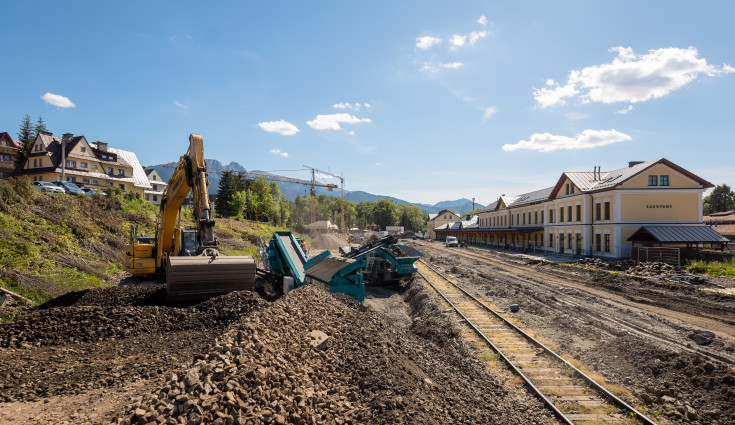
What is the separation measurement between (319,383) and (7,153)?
65.5 meters

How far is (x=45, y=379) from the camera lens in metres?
6.36

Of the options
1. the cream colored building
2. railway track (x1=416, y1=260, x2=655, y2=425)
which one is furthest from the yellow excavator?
the cream colored building

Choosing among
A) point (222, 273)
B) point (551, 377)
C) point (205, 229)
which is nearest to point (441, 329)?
point (551, 377)

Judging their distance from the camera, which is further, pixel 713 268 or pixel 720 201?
pixel 720 201

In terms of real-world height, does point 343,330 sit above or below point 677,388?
above

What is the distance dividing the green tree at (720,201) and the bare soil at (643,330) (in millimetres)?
65579

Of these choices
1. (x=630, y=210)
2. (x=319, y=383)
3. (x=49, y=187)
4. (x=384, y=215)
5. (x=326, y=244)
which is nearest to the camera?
(x=319, y=383)

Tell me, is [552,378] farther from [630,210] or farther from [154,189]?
[154,189]

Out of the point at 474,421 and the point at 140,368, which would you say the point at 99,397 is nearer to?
the point at 140,368

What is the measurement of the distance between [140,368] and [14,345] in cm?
344

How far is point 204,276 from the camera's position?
10906mm

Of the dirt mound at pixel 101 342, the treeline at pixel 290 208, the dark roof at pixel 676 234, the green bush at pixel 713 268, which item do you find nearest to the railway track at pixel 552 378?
the dirt mound at pixel 101 342

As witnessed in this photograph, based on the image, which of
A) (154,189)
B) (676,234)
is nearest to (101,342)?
(676,234)

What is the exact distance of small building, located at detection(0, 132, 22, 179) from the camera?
46031mm
